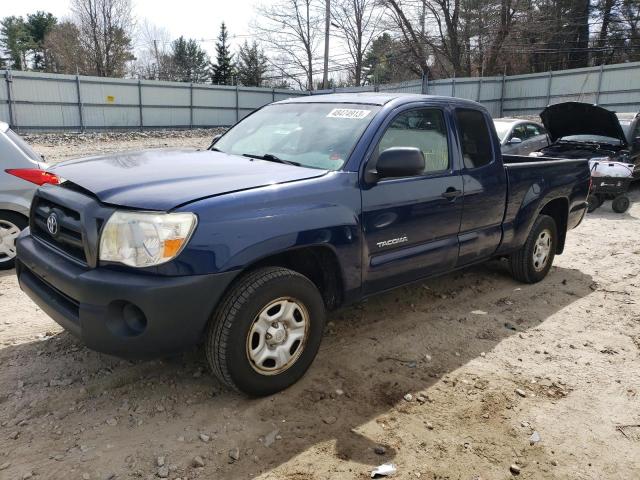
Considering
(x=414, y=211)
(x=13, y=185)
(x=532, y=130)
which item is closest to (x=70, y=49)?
(x=532, y=130)

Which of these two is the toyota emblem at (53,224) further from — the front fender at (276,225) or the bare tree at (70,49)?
the bare tree at (70,49)

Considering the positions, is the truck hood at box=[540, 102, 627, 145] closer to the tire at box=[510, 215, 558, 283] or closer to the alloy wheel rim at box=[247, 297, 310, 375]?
Result: the tire at box=[510, 215, 558, 283]

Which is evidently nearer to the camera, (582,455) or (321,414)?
(582,455)

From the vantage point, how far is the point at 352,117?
385 centimetres

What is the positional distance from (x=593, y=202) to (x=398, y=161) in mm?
7996

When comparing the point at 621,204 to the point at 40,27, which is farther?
the point at 40,27

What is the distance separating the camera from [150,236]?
2.70 metres

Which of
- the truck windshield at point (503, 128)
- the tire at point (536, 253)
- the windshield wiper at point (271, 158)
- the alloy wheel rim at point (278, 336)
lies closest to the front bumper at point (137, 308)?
the alloy wheel rim at point (278, 336)

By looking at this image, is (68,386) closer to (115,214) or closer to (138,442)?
(138,442)

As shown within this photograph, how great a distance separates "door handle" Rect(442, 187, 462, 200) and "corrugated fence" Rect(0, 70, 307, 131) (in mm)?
23206

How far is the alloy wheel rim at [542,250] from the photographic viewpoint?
5.50 m

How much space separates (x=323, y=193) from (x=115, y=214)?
1.22 metres

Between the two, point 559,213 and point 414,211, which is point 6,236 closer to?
point 414,211

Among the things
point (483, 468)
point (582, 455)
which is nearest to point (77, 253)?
point (483, 468)
